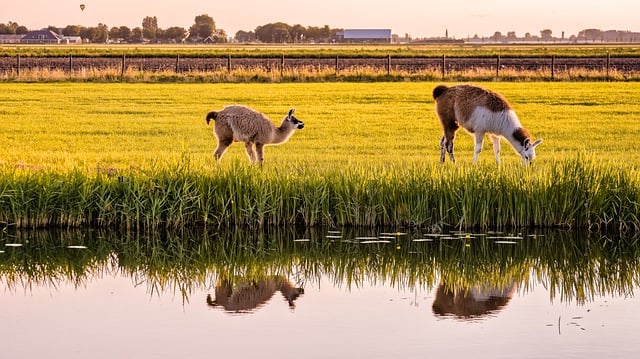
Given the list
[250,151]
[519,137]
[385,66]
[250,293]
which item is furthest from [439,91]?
[385,66]

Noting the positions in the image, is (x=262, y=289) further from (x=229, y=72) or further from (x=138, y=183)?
(x=229, y=72)

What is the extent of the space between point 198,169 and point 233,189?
1.10 m

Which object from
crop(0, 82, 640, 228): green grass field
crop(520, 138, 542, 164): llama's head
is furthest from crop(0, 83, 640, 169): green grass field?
crop(520, 138, 542, 164): llama's head

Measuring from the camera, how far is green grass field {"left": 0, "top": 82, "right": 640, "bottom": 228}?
1738 centimetres

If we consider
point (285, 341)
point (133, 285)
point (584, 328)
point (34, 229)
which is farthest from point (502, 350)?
point (34, 229)

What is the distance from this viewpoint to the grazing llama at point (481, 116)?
21859 millimetres

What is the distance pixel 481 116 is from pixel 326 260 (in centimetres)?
820

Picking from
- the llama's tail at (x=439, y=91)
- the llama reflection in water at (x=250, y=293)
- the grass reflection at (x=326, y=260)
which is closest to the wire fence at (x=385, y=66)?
the llama's tail at (x=439, y=91)

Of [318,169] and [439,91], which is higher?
[439,91]

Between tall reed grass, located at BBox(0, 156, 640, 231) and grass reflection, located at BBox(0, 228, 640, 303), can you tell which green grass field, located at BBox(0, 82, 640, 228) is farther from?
grass reflection, located at BBox(0, 228, 640, 303)

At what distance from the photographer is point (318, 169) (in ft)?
→ 62.7

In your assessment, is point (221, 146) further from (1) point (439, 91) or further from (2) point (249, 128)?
(1) point (439, 91)

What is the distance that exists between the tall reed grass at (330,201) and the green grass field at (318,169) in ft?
0.08

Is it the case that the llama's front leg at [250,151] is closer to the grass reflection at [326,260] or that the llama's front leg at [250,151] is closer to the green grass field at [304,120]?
the green grass field at [304,120]
